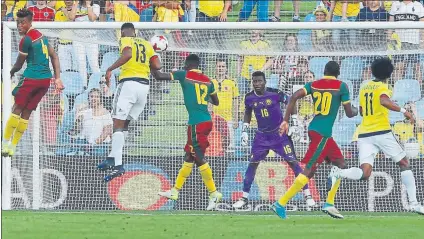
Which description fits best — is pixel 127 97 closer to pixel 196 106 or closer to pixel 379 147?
pixel 196 106

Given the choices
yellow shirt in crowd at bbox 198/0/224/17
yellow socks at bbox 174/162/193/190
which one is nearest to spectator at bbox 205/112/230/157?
yellow socks at bbox 174/162/193/190

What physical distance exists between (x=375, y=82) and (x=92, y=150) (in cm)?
535

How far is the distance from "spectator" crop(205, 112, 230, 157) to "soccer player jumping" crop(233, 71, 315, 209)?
75 cm

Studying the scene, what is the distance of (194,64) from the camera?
13.5 m

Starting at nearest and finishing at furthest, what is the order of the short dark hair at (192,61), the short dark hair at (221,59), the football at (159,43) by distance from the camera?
1. the short dark hair at (192,61)
2. the football at (159,43)
3. the short dark hair at (221,59)

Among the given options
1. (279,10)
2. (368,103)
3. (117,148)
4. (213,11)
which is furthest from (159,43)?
(279,10)

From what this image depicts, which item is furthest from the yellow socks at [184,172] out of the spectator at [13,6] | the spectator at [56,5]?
the spectator at [13,6]

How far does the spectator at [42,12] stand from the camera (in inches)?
669

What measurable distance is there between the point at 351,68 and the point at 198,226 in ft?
17.7

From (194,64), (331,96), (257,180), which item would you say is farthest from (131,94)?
(257,180)

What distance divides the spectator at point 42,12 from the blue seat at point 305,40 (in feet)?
15.8

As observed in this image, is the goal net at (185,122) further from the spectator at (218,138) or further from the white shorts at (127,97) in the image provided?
the white shorts at (127,97)

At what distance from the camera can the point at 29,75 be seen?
508 inches

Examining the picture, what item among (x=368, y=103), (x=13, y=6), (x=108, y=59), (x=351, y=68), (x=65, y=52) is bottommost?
(x=368, y=103)
